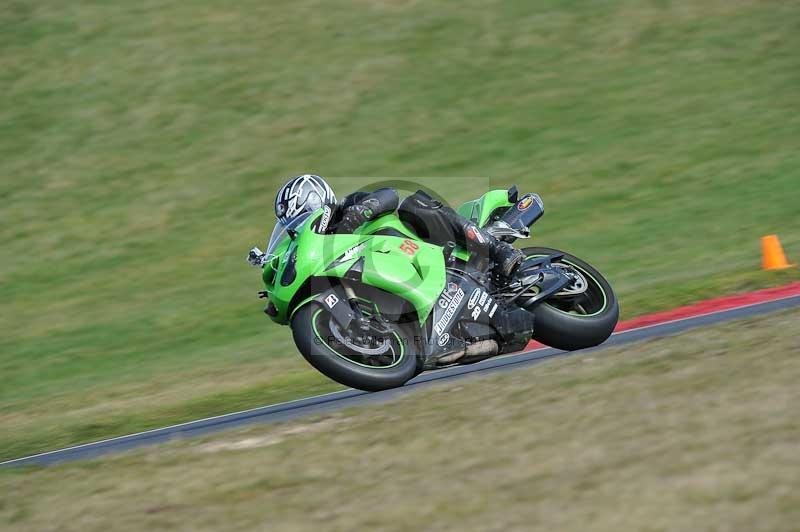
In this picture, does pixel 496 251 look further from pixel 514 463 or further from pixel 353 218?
pixel 514 463

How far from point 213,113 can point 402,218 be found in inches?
571

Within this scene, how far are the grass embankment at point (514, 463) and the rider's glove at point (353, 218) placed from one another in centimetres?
129

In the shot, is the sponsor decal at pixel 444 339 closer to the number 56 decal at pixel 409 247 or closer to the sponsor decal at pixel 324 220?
the number 56 decal at pixel 409 247

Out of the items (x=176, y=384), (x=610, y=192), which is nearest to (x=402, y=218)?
(x=176, y=384)

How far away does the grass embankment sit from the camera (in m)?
4.58

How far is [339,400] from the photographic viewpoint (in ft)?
26.6

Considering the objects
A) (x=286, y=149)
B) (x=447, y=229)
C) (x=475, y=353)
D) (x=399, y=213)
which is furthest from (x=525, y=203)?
(x=286, y=149)

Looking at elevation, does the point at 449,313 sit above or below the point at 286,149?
below

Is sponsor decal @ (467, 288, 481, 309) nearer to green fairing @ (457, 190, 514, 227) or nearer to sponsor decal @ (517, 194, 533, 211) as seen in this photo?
green fairing @ (457, 190, 514, 227)

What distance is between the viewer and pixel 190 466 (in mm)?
6453

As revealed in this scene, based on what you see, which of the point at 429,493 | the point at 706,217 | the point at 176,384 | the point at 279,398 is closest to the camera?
the point at 429,493

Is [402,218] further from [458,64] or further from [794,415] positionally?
[458,64]

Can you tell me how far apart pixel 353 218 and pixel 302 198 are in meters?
0.42

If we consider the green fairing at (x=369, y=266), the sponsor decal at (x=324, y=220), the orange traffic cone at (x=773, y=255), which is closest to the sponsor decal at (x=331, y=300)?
the green fairing at (x=369, y=266)
